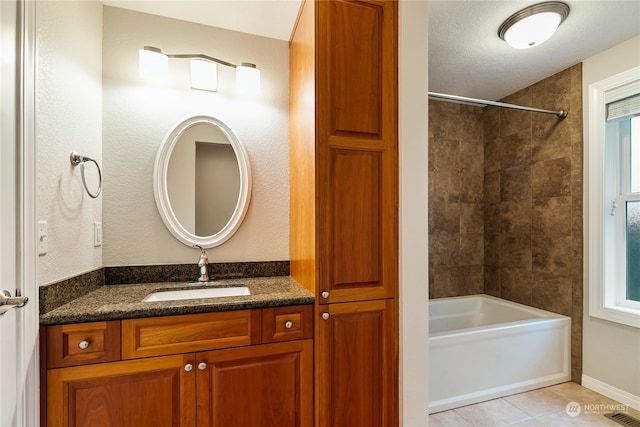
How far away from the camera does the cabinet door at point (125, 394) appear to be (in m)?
1.08

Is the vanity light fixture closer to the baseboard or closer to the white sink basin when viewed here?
the white sink basin

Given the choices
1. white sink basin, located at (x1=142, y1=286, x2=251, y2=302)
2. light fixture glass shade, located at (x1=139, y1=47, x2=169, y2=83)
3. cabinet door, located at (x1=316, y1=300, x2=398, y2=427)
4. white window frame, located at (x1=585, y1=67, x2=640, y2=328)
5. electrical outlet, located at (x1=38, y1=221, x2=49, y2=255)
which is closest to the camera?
electrical outlet, located at (x1=38, y1=221, x2=49, y2=255)

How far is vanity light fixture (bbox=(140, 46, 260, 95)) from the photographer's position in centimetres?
160

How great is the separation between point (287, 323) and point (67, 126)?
126 cm

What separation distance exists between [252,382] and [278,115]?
1461 mm

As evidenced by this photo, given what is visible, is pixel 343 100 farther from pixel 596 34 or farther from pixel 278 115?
pixel 596 34

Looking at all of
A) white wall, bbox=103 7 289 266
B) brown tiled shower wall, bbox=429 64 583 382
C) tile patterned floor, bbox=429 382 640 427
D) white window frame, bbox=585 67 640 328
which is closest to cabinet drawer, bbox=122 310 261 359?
white wall, bbox=103 7 289 266

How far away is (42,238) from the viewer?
109 centimetres

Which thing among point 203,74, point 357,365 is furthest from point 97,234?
point 357,365

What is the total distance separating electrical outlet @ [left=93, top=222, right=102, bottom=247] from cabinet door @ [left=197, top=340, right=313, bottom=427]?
83cm

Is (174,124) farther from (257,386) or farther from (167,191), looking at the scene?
(257,386)

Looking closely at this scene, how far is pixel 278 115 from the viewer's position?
1879 mm

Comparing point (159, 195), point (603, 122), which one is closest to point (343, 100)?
point (159, 195)

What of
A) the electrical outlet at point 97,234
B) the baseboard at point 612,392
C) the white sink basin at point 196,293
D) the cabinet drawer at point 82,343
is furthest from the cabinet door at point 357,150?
the baseboard at point 612,392
